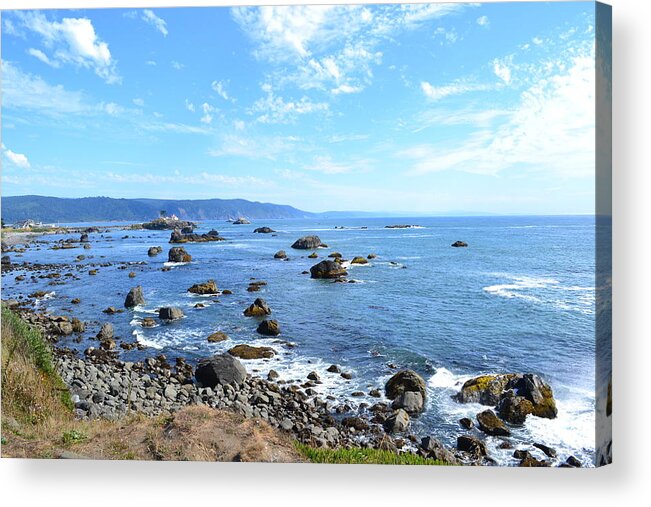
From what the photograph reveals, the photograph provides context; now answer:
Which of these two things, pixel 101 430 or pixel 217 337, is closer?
pixel 101 430

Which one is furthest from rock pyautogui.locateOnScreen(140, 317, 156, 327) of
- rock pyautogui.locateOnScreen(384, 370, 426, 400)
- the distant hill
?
rock pyautogui.locateOnScreen(384, 370, 426, 400)

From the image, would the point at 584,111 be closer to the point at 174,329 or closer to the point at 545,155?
the point at 545,155

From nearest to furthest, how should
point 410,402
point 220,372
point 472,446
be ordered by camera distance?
point 472,446 → point 410,402 → point 220,372

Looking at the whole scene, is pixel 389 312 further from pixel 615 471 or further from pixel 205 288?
pixel 615 471

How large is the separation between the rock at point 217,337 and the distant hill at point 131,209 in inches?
141

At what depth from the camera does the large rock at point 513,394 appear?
750cm

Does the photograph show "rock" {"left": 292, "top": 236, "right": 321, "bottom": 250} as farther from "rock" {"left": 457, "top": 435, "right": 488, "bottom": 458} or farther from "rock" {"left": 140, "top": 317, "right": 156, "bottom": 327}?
"rock" {"left": 457, "top": 435, "right": 488, "bottom": 458}

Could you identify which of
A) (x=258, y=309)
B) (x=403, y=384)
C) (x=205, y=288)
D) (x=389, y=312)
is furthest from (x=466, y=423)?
(x=205, y=288)

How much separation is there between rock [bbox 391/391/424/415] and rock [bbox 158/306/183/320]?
8367mm

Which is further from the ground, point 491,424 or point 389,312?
point 389,312

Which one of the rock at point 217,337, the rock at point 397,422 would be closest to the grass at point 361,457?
the rock at point 397,422

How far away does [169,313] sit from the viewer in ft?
43.9

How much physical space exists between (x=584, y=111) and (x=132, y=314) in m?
13.2

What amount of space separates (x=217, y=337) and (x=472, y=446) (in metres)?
7.56
